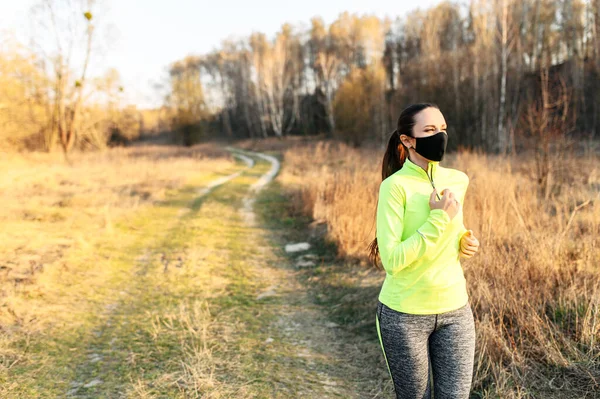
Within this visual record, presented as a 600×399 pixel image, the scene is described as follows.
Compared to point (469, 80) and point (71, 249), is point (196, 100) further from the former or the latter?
point (71, 249)

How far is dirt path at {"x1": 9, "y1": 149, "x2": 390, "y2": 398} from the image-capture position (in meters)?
3.31

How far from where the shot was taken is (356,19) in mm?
39469

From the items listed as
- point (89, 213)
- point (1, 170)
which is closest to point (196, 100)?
point (1, 170)

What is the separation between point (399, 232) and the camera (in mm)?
1762

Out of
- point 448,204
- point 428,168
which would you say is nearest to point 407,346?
point 448,204

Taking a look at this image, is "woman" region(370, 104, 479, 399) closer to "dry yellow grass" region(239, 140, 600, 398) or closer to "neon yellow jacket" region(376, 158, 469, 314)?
"neon yellow jacket" region(376, 158, 469, 314)

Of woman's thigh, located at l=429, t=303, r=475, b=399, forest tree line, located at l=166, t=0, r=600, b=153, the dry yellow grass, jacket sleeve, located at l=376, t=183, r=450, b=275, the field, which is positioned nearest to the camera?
jacket sleeve, located at l=376, t=183, r=450, b=275

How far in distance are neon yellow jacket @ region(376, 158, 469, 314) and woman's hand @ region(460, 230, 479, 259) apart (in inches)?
1.2

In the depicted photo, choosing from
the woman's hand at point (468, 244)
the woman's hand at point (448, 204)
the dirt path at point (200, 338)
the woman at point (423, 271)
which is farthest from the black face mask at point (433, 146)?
the dirt path at point (200, 338)

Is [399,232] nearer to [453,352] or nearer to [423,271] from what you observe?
[423,271]

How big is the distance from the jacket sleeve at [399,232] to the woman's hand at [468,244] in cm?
23

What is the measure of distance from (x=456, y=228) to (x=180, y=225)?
814 cm

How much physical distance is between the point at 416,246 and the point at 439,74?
25.9m

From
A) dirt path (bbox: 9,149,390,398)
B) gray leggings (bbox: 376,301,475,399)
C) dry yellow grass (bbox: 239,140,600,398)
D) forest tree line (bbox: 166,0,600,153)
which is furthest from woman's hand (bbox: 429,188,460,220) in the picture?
forest tree line (bbox: 166,0,600,153)
